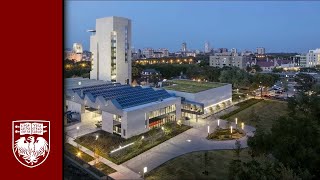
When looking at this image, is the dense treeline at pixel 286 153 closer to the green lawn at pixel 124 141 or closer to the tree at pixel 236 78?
the green lawn at pixel 124 141

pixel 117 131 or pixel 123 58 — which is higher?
pixel 123 58

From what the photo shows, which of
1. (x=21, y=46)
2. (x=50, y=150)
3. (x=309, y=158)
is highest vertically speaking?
(x=21, y=46)

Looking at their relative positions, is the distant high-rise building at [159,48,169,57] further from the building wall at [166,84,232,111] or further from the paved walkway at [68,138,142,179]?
the paved walkway at [68,138,142,179]

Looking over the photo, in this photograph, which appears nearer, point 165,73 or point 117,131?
point 117,131

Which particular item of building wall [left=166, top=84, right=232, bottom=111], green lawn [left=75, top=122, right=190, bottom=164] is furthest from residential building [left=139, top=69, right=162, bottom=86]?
green lawn [left=75, top=122, right=190, bottom=164]

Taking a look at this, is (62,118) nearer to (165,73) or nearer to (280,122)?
(280,122)

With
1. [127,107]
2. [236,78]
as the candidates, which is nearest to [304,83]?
[236,78]

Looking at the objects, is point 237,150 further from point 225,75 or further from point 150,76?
point 150,76

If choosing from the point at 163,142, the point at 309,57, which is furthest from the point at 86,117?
the point at 309,57
